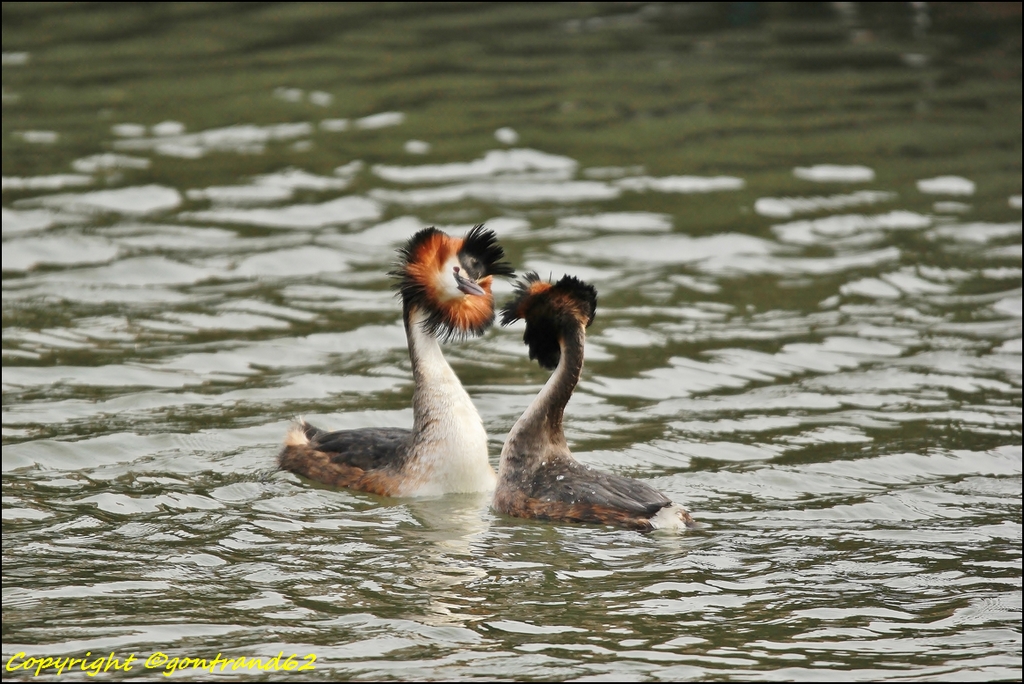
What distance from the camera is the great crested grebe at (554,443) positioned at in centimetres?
898

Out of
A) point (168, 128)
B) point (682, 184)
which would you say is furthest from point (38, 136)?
point (682, 184)

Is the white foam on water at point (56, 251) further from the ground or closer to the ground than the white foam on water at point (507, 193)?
closer to the ground

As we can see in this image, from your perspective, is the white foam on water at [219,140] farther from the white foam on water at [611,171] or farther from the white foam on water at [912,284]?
the white foam on water at [912,284]

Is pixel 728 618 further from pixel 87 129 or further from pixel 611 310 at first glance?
pixel 87 129

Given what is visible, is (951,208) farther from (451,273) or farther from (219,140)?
(451,273)

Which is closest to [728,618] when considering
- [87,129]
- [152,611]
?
[152,611]

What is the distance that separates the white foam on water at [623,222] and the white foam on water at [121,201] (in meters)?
4.39

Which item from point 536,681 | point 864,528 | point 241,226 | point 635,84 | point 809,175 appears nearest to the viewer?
point 536,681

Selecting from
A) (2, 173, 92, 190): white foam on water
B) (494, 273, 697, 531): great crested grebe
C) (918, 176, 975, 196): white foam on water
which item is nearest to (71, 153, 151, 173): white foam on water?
(2, 173, 92, 190): white foam on water

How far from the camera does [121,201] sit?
53.4 feet

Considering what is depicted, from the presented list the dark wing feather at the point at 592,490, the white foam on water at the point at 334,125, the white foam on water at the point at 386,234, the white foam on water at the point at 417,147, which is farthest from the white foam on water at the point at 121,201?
the dark wing feather at the point at 592,490

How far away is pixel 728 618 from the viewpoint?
748 cm

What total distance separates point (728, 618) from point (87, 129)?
13.2 meters

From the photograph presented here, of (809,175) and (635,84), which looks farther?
(635,84)
